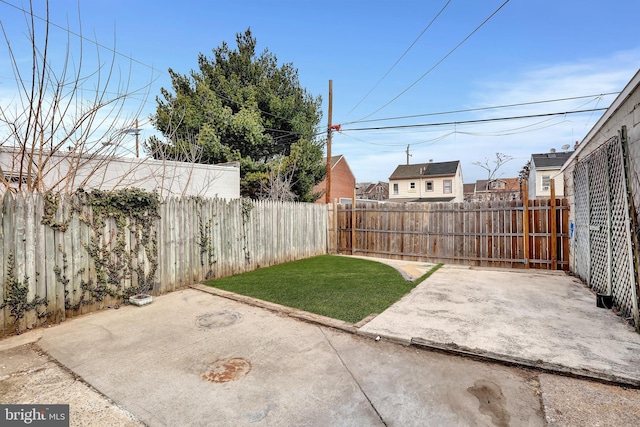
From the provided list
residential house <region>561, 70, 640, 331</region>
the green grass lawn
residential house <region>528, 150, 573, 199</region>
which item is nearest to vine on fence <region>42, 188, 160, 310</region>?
the green grass lawn

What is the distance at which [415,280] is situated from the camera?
6.91m

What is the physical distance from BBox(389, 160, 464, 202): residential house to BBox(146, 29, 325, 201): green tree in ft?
63.0

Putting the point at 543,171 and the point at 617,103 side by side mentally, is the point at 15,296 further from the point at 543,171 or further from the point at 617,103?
the point at 543,171

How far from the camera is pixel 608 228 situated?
4.92 meters

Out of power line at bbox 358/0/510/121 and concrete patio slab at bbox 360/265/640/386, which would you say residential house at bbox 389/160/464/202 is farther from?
concrete patio slab at bbox 360/265/640/386

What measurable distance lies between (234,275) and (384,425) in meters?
5.87

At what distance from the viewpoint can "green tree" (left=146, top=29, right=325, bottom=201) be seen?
14.7m

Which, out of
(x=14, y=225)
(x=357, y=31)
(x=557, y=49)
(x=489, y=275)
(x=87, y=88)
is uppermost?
(x=357, y=31)

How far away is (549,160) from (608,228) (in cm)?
2415

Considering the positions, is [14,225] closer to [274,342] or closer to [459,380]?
[274,342]

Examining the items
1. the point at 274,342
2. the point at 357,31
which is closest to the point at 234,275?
the point at 274,342

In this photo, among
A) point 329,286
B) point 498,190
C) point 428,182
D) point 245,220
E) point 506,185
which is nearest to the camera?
point 329,286

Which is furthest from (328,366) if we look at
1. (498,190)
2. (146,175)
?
(498,190)

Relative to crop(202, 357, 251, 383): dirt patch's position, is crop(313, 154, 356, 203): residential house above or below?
above
